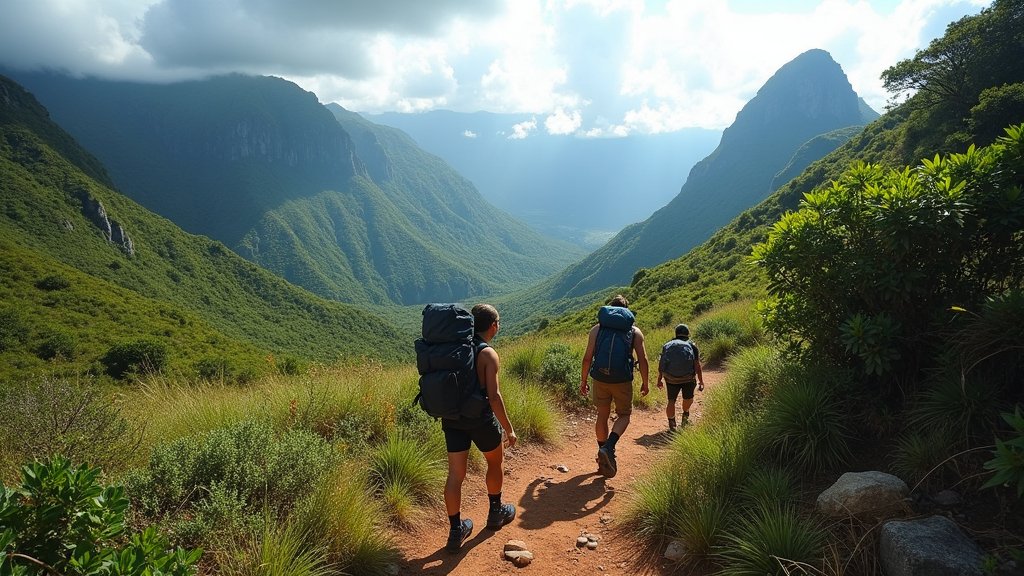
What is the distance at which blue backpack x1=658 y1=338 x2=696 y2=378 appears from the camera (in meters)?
7.39

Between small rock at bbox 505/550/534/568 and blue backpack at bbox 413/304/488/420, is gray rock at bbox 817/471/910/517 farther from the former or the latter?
blue backpack at bbox 413/304/488/420

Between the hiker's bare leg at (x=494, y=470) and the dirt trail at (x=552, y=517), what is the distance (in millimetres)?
460

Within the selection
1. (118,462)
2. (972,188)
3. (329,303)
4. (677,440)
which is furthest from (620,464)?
(329,303)

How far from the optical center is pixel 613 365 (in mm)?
5734

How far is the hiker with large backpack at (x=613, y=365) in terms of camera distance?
18.9 ft

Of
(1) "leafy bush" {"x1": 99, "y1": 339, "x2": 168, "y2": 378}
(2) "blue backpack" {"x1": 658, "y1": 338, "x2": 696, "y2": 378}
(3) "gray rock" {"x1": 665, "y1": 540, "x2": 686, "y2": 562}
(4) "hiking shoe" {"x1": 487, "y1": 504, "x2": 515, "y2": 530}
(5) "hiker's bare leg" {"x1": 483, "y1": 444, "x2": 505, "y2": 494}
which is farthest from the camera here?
(1) "leafy bush" {"x1": 99, "y1": 339, "x2": 168, "y2": 378}

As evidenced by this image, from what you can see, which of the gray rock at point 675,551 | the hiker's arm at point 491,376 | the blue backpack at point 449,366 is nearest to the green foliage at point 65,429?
the blue backpack at point 449,366

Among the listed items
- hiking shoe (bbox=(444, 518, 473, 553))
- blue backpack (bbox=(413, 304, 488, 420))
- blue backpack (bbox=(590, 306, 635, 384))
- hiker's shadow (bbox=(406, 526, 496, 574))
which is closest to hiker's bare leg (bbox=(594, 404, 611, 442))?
blue backpack (bbox=(590, 306, 635, 384))

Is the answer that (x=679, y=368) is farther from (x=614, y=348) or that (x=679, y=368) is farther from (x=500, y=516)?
(x=500, y=516)

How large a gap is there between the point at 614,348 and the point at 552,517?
6.67ft

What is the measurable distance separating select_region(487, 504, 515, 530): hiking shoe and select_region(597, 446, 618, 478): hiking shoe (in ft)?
4.81

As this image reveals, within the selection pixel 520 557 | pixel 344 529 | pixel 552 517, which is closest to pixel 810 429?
pixel 552 517

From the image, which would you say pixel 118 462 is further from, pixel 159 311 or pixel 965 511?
pixel 159 311

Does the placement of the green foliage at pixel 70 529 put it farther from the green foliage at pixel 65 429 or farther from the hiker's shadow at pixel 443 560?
the hiker's shadow at pixel 443 560
